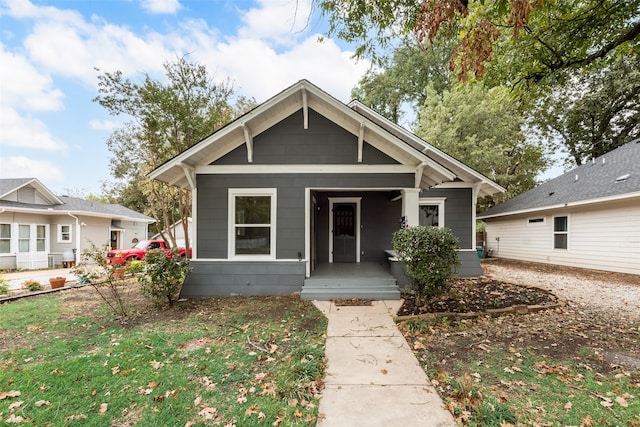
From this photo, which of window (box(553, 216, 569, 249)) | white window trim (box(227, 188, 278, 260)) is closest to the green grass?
white window trim (box(227, 188, 278, 260))

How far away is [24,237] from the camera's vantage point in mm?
14117

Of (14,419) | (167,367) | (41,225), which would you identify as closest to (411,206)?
(167,367)

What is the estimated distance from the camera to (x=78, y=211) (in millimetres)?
15234

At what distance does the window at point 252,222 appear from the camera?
6.97m

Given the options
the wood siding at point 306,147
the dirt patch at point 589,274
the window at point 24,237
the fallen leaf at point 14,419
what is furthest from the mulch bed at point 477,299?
the window at point 24,237

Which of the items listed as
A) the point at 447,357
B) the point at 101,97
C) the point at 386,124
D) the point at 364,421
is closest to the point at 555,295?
the point at 447,357

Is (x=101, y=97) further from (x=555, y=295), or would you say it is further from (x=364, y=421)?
(x=555, y=295)

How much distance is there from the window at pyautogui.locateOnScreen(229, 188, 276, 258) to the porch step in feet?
4.21

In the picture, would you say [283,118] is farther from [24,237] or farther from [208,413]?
[24,237]

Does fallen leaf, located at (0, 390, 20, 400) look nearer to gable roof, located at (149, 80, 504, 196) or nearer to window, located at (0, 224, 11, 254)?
gable roof, located at (149, 80, 504, 196)

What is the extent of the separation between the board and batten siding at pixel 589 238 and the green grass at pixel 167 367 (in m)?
11.1

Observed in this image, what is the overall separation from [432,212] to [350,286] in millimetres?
5177

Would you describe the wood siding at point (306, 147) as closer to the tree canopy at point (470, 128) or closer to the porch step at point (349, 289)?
the porch step at point (349, 289)

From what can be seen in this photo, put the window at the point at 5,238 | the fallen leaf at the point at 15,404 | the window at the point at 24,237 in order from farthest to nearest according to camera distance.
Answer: the window at the point at 24,237 < the window at the point at 5,238 < the fallen leaf at the point at 15,404
